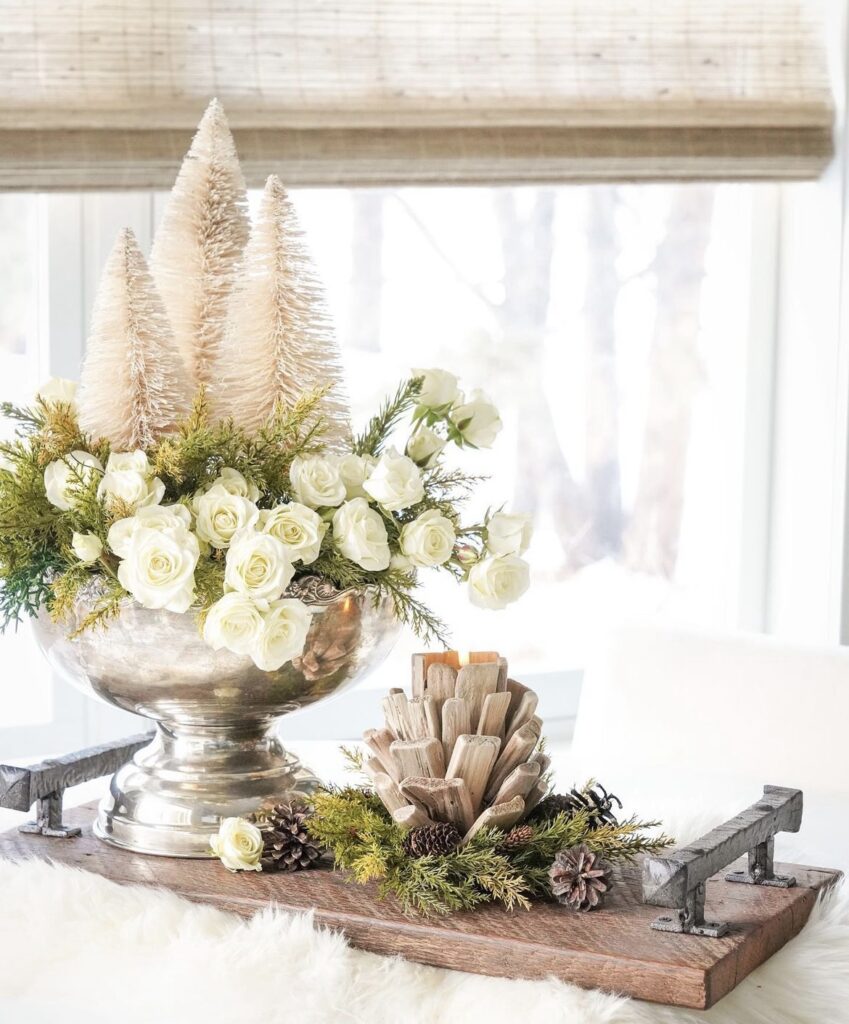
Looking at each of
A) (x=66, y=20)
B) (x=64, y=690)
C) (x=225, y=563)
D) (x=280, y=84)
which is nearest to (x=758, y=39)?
(x=280, y=84)

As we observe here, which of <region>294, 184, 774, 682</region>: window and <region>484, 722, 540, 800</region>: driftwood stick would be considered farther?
<region>294, 184, 774, 682</region>: window

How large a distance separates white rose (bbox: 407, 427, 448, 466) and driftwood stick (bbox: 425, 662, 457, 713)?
0.16m

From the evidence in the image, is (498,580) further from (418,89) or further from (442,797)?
(418,89)

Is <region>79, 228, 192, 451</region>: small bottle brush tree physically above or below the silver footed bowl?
above

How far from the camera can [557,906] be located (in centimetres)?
83

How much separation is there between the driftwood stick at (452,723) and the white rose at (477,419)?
0.70 feet

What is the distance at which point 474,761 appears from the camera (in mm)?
854

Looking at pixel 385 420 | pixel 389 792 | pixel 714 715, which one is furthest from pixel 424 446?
pixel 714 715

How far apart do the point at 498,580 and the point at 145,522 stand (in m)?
0.25

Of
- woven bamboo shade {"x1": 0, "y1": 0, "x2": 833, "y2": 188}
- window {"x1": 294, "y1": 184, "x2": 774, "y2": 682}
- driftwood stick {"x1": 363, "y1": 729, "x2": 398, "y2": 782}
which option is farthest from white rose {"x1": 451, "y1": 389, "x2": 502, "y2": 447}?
window {"x1": 294, "y1": 184, "x2": 774, "y2": 682}

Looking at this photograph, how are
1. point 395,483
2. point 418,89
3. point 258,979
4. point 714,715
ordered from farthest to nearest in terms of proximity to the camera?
point 418,89 < point 714,715 < point 395,483 < point 258,979

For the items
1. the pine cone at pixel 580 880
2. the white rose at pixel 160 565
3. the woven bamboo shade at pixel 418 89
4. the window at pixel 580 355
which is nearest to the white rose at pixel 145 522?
the white rose at pixel 160 565

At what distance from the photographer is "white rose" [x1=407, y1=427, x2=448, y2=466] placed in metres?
0.96

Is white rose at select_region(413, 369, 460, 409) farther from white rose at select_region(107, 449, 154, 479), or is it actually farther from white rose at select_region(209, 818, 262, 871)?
white rose at select_region(209, 818, 262, 871)
